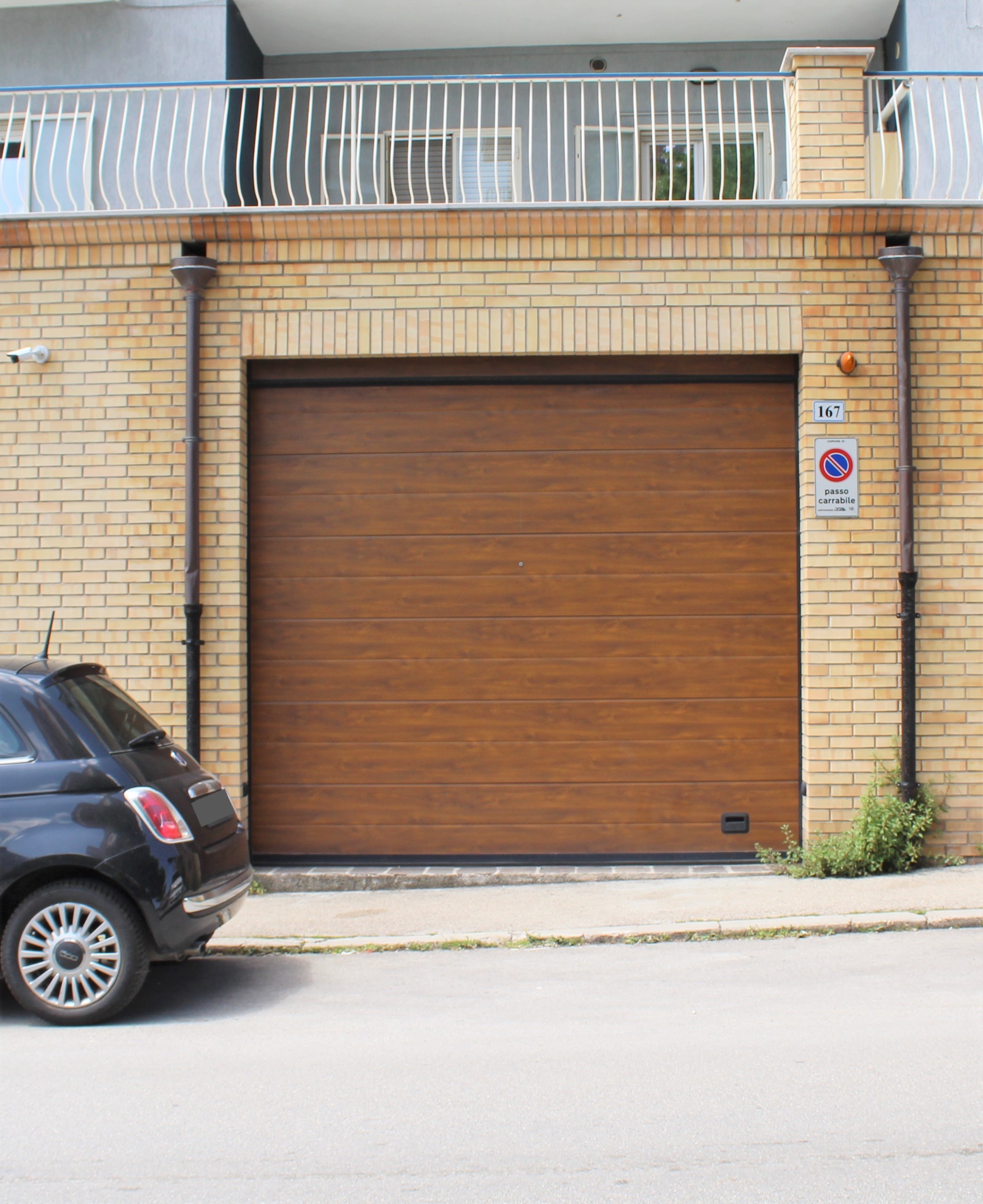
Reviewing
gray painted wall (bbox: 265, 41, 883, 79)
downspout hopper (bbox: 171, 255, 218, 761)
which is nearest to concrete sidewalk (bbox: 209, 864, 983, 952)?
downspout hopper (bbox: 171, 255, 218, 761)

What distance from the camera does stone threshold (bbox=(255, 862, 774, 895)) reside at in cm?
754

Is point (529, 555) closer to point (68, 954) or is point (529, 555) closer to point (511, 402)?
point (511, 402)

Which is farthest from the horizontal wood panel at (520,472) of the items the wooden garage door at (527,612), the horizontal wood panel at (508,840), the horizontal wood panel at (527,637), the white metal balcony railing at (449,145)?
the white metal balcony railing at (449,145)

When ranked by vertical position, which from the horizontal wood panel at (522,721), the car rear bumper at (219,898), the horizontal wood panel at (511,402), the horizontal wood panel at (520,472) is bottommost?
the car rear bumper at (219,898)

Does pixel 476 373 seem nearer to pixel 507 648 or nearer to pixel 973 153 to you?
pixel 507 648

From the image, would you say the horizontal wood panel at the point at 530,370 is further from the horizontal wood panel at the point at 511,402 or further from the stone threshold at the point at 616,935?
the stone threshold at the point at 616,935

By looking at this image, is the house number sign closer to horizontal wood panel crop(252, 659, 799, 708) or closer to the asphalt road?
horizontal wood panel crop(252, 659, 799, 708)

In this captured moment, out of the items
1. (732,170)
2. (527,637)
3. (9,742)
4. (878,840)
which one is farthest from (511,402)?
(732,170)

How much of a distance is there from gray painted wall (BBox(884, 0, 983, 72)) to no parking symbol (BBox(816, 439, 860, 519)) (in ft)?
16.4

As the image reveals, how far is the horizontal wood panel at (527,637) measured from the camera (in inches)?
308

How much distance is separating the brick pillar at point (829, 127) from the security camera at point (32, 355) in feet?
17.6

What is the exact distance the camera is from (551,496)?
7.90 m

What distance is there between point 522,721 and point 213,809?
2.82 m

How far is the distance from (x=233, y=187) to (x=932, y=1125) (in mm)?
9530
